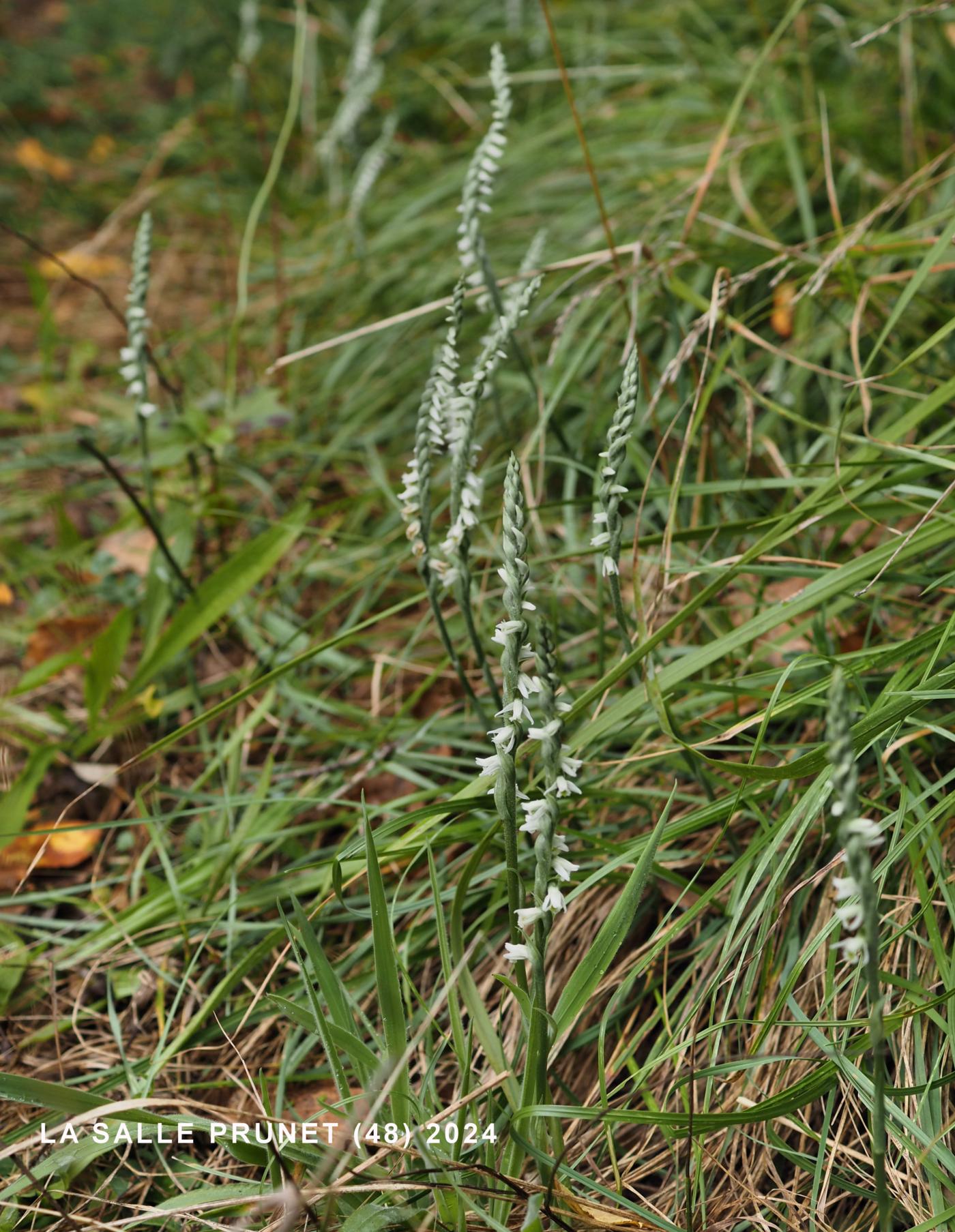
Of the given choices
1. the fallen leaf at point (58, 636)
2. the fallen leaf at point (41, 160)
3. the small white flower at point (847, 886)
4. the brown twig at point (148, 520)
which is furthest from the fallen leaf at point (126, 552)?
the fallen leaf at point (41, 160)

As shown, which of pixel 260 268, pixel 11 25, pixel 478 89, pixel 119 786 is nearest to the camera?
pixel 119 786

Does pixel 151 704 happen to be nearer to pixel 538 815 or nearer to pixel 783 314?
pixel 538 815

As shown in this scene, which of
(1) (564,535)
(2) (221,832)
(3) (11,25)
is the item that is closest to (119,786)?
(2) (221,832)

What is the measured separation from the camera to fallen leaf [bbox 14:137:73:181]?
4.48m

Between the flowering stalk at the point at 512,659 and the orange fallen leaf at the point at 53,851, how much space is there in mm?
1124

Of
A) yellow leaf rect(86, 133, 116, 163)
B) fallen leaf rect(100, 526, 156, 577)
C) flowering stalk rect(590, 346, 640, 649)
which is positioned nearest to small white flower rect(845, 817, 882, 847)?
flowering stalk rect(590, 346, 640, 649)

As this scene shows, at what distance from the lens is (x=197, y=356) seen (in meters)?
3.29

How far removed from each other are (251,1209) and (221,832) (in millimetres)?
722

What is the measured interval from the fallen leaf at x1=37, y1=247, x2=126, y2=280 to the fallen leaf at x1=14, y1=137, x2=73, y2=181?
65cm

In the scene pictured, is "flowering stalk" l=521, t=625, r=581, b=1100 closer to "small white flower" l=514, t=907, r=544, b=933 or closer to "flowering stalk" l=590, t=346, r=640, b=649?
"small white flower" l=514, t=907, r=544, b=933

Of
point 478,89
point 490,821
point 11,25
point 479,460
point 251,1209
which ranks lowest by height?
point 251,1209

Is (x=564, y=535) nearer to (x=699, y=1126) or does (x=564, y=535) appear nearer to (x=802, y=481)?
(x=802, y=481)

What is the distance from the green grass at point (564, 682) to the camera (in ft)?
4.17

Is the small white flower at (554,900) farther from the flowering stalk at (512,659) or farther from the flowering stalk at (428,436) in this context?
the flowering stalk at (428,436)
